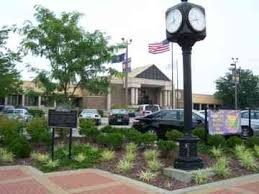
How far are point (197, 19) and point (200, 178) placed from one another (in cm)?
374

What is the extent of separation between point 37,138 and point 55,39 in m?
3.62

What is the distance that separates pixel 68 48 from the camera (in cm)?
1540

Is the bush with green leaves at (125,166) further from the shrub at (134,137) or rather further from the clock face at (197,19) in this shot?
the clock face at (197,19)

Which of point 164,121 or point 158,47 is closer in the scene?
point 164,121

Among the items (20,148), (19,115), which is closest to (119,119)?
(19,115)

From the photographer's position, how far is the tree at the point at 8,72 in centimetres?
1695

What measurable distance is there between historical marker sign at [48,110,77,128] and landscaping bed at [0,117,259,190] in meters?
0.90

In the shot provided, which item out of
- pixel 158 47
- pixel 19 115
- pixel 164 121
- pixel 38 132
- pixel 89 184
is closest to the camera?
pixel 89 184

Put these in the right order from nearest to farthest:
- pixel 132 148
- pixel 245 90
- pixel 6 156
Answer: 1. pixel 6 156
2. pixel 132 148
3. pixel 245 90

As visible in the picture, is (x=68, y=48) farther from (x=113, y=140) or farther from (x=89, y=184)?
(x=89, y=184)

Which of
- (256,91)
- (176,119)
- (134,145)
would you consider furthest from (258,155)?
(256,91)

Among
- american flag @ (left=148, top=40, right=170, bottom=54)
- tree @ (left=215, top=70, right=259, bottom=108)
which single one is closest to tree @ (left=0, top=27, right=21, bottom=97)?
american flag @ (left=148, top=40, right=170, bottom=54)

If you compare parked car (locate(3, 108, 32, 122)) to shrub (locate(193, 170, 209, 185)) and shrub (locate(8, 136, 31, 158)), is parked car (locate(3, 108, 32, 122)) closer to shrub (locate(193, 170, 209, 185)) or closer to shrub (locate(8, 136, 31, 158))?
shrub (locate(8, 136, 31, 158))

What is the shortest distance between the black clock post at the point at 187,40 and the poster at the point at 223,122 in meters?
4.06
